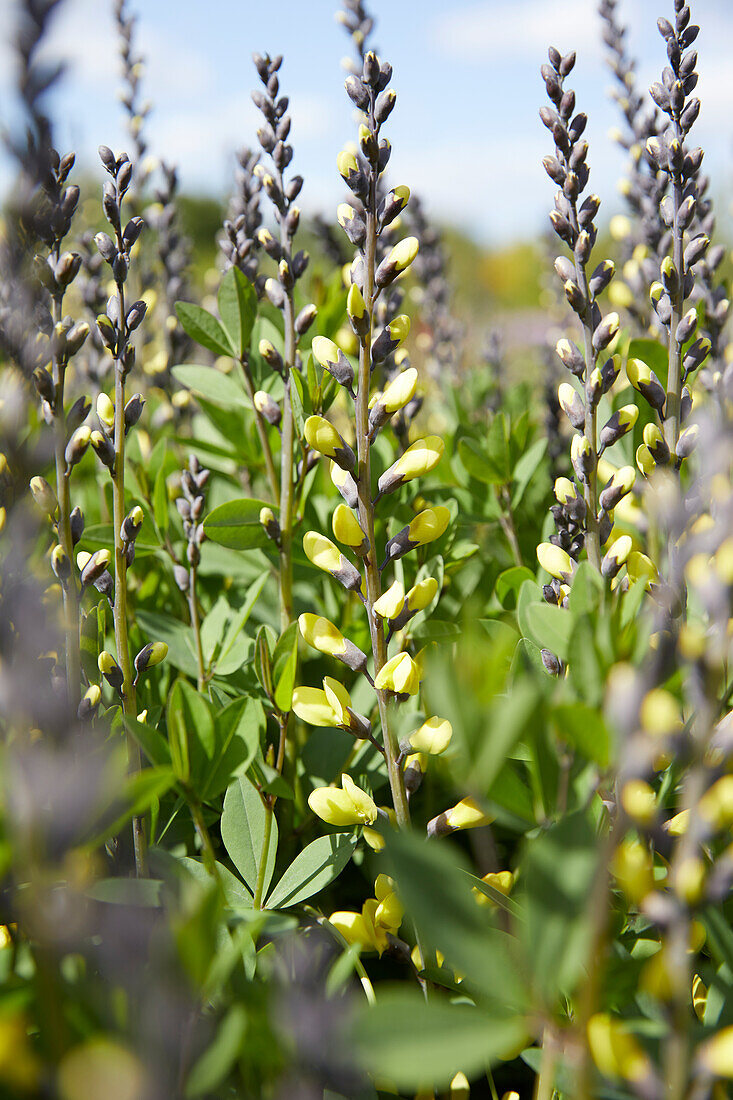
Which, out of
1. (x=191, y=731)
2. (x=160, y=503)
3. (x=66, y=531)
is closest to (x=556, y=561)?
(x=191, y=731)

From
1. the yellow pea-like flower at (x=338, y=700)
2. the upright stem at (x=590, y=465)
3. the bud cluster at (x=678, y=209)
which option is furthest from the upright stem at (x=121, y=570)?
the bud cluster at (x=678, y=209)

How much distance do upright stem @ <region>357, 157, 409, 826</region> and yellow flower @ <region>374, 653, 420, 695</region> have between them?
0.06 ft

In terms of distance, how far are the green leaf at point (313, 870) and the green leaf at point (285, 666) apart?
150mm

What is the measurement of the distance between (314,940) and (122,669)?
348 millimetres

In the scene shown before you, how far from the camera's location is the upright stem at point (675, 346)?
0.96m

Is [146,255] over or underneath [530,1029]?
over

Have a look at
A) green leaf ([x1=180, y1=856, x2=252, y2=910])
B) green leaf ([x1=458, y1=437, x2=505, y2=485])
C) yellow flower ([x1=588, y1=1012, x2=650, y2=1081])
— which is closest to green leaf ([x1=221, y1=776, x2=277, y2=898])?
green leaf ([x1=180, y1=856, x2=252, y2=910])

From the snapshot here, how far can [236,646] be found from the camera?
1.15 m

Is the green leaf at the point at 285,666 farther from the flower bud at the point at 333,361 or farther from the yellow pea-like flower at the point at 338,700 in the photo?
the flower bud at the point at 333,361

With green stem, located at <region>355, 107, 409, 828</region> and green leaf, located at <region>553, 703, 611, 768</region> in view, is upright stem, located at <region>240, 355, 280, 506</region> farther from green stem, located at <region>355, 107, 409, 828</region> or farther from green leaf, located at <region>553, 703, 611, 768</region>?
green leaf, located at <region>553, 703, 611, 768</region>

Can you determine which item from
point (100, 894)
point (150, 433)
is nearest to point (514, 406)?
point (150, 433)

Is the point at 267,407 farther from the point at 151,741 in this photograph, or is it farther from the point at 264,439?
the point at 151,741

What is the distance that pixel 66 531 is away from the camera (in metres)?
0.88

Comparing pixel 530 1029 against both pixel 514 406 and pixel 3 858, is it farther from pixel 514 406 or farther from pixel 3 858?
pixel 514 406
